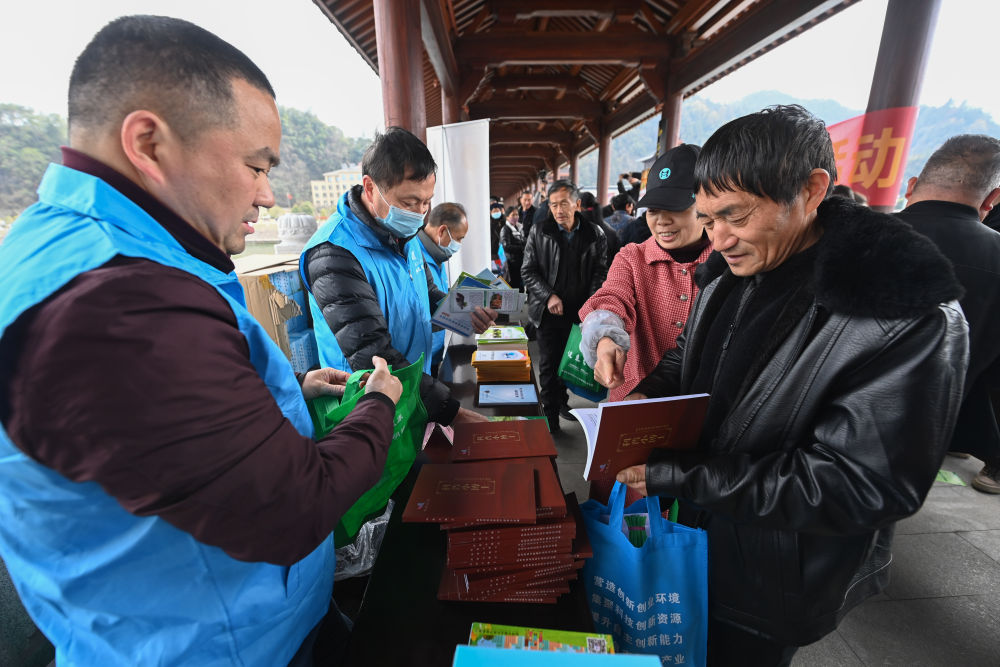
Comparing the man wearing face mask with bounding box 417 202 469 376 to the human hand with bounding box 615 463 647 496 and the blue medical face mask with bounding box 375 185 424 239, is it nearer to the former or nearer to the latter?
the blue medical face mask with bounding box 375 185 424 239

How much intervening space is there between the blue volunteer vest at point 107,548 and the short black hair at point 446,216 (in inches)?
91.0

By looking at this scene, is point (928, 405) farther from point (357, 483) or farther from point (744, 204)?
point (357, 483)

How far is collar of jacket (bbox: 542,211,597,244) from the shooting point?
3.18m

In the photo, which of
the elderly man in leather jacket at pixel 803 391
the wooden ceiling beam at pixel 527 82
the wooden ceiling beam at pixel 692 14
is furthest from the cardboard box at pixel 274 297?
the wooden ceiling beam at pixel 527 82

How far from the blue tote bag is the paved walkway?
0.90 feet

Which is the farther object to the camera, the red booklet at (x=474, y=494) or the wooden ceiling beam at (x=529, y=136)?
the wooden ceiling beam at (x=529, y=136)

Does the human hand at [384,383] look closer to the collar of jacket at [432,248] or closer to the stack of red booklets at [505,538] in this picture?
the stack of red booklets at [505,538]

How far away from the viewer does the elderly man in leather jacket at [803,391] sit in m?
0.70

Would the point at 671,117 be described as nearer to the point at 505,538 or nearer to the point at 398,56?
the point at 398,56

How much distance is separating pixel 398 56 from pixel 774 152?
2818 millimetres

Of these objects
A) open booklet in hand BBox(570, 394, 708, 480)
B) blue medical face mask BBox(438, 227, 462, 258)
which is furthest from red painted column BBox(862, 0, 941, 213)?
open booklet in hand BBox(570, 394, 708, 480)

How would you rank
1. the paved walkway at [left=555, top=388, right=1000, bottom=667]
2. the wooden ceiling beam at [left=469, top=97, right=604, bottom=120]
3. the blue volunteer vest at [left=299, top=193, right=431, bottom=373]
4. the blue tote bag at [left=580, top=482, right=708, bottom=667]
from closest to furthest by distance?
1. the blue tote bag at [left=580, top=482, right=708, bottom=667]
2. the blue volunteer vest at [left=299, top=193, right=431, bottom=373]
3. the paved walkway at [left=555, top=388, right=1000, bottom=667]
4. the wooden ceiling beam at [left=469, top=97, right=604, bottom=120]

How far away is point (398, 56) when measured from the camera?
2.82 m

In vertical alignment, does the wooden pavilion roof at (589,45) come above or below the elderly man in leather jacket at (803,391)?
above
